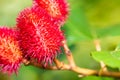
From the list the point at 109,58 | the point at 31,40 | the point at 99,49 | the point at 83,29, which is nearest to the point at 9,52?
the point at 31,40

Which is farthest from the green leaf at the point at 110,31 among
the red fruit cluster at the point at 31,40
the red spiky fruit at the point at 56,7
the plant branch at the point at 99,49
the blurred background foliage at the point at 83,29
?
the red fruit cluster at the point at 31,40

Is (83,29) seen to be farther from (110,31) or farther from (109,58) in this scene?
(109,58)

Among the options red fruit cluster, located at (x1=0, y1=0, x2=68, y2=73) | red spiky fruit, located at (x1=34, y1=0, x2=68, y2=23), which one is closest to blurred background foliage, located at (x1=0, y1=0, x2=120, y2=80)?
red spiky fruit, located at (x1=34, y1=0, x2=68, y2=23)

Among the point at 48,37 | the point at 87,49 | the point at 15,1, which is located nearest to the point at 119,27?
the point at 87,49

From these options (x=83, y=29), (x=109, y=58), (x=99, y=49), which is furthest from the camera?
(x=83, y=29)

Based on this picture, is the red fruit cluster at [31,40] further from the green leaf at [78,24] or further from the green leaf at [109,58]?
the green leaf at [78,24]

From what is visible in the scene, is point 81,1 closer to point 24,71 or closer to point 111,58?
point 24,71

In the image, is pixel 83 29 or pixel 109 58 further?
pixel 83 29

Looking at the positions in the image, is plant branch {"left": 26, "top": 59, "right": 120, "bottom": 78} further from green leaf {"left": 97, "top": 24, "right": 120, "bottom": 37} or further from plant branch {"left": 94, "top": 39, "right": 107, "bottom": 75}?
green leaf {"left": 97, "top": 24, "right": 120, "bottom": 37}
